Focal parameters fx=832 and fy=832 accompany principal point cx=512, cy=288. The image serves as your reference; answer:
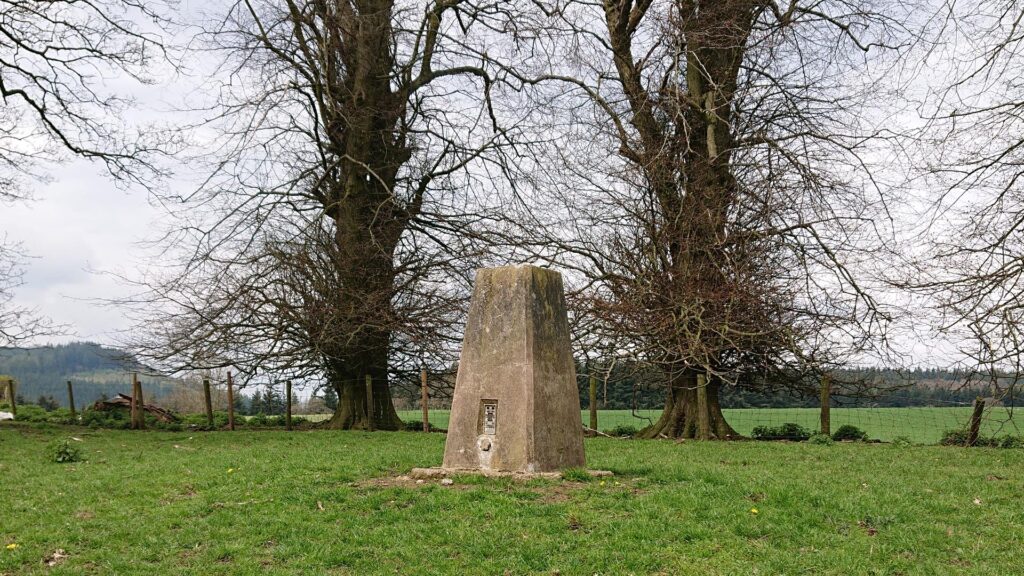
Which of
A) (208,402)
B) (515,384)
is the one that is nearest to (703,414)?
(515,384)

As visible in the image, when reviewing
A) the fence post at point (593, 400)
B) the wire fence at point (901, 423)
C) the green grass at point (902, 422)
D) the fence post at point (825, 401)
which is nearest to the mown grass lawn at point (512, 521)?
the wire fence at point (901, 423)

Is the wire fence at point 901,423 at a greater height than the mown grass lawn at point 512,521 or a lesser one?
lesser

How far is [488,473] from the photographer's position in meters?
9.52

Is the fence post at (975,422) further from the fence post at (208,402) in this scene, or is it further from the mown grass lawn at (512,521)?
the fence post at (208,402)

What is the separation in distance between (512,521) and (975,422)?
12779 mm

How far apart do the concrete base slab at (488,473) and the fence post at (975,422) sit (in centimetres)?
1020

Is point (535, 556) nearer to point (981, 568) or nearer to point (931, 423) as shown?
point (981, 568)

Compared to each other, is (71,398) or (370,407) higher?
(71,398)

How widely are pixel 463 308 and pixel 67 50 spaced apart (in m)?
11.7

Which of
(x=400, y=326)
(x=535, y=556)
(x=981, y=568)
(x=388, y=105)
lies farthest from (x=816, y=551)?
(x=388, y=105)

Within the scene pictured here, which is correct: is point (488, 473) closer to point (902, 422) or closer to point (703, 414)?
point (703, 414)

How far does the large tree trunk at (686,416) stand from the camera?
741 inches

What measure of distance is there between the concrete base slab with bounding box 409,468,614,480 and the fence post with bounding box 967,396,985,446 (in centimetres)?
1020

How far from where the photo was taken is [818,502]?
27.4 feet
